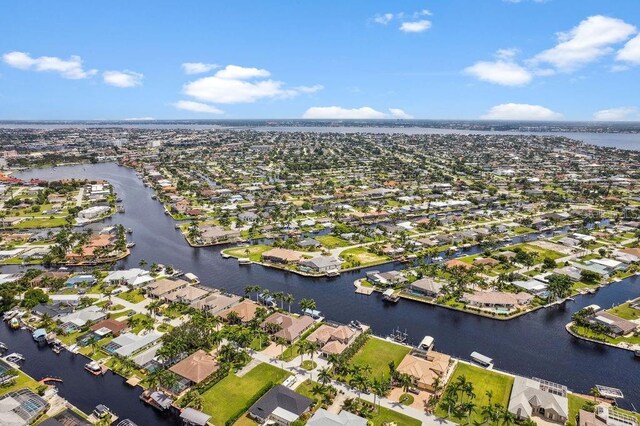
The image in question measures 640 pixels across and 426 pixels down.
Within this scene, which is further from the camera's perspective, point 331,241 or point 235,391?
point 331,241

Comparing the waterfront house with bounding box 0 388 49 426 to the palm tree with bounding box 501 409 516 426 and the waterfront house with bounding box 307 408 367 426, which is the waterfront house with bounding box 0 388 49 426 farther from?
the palm tree with bounding box 501 409 516 426

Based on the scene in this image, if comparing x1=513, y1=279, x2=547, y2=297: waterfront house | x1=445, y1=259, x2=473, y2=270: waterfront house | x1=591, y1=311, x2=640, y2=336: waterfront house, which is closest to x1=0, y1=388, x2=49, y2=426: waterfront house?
x1=445, y1=259, x2=473, y2=270: waterfront house

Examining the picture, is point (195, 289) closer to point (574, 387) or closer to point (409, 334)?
point (409, 334)

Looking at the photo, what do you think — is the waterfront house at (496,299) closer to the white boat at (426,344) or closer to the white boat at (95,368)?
Answer: the white boat at (426,344)

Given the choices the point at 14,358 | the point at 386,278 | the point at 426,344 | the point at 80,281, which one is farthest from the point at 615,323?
the point at 80,281

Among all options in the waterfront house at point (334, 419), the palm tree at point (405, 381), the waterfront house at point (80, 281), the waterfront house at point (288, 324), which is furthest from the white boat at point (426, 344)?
the waterfront house at point (80, 281)

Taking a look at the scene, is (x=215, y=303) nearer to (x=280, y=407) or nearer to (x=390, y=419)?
(x=280, y=407)
